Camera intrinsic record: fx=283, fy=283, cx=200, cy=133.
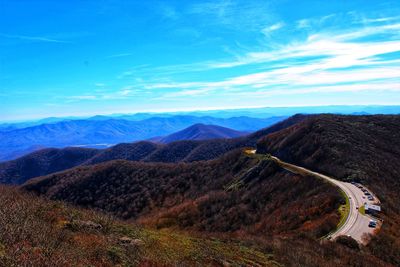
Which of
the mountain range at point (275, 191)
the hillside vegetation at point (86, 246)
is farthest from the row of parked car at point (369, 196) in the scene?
the hillside vegetation at point (86, 246)

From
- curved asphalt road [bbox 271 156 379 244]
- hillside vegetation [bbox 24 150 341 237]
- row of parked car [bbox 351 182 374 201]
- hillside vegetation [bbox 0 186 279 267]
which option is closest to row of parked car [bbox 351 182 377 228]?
row of parked car [bbox 351 182 374 201]

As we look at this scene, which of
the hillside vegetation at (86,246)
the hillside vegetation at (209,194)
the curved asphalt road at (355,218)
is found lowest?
the hillside vegetation at (209,194)

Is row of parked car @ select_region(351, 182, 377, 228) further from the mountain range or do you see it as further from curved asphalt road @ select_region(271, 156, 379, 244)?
the mountain range

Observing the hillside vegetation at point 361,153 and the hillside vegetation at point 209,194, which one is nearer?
the hillside vegetation at point 361,153

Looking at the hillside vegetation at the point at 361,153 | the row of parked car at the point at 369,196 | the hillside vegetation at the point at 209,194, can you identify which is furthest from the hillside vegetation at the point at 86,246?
the hillside vegetation at the point at 361,153

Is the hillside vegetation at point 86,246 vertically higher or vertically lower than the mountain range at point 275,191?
higher

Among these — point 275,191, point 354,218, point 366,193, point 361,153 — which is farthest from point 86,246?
point 361,153

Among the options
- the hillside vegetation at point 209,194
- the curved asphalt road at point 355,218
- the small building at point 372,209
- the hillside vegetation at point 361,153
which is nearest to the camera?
the curved asphalt road at point 355,218

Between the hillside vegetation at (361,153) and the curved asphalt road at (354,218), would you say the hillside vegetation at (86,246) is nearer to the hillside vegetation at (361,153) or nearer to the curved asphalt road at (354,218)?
the curved asphalt road at (354,218)

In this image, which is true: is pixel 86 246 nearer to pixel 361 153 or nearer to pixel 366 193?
pixel 366 193

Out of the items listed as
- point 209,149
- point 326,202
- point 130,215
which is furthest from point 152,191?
point 209,149

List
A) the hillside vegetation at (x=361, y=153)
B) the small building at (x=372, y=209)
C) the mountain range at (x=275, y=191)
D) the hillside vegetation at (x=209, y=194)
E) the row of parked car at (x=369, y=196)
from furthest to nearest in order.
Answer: the hillside vegetation at (x=209, y=194) → the small building at (x=372, y=209) → the hillside vegetation at (x=361, y=153) → the row of parked car at (x=369, y=196) → the mountain range at (x=275, y=191)

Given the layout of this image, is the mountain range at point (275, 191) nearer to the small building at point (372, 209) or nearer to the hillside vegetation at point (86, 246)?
the small building at point (372, 209)
